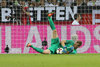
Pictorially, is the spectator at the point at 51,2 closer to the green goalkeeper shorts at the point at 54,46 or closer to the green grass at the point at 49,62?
the green goalkeeper shorts at the point at 54,46

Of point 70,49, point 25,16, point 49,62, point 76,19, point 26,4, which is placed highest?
point 26,4

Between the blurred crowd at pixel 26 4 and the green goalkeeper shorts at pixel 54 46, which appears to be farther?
the blurred crowd at pixel 26 4

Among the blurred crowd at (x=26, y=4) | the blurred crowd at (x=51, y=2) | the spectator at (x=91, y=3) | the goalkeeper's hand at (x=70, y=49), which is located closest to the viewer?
the goalkeeper's hand at (x=70, y=49)

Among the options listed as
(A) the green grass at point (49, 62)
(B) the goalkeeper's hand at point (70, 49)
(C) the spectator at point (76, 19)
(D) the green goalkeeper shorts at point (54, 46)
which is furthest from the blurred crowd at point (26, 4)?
(A) the green grass at point (49, 62)

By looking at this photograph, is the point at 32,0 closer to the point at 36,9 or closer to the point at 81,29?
the point at 36,9

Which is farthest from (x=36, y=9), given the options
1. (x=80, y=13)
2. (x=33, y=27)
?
(x=80, y=13)

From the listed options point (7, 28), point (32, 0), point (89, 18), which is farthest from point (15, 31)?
point (89, 18)

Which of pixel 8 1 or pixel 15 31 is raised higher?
pixel 8 1

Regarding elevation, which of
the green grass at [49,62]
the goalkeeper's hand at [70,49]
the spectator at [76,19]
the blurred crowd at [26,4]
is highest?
the blurred crowd at [26,4]

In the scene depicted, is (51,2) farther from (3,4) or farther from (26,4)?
(3,4)

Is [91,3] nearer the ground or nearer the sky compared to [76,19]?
nearer the sky

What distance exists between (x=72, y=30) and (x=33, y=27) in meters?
1.53

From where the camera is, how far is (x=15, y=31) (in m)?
15.9

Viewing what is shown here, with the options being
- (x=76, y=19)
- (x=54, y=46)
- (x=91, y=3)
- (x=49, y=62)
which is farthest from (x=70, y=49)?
(x=49, y=62)
